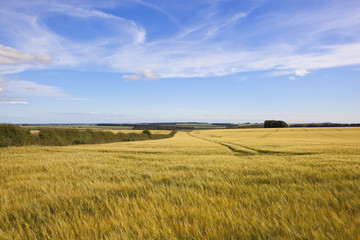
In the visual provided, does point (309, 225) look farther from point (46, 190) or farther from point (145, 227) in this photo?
point (46, 190)

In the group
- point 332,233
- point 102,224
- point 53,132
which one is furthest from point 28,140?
point 332,233

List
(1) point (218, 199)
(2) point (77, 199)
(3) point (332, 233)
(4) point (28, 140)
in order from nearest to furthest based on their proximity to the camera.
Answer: (3) point (332, 233) → (1) point (218, 199) → (2) point (77, 199) → (4) point (28, 140)

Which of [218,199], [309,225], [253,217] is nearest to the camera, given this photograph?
[309,225]

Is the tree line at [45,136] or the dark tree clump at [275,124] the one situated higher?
the dark tree clump at [275,124]

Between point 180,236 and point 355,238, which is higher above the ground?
point 355,238

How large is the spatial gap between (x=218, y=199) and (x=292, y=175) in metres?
2.96

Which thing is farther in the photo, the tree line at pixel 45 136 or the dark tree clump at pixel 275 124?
the dark tree clump at pixel 275 124

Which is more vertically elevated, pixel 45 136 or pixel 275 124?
pixel 275 124

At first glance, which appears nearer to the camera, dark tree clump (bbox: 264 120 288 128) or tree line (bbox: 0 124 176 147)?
tree line (bbox: 0 124 176 147)

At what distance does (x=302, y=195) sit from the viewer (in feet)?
11.1

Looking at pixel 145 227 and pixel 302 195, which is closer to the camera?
pixel 145 227

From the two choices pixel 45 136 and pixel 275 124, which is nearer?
pixel 45 136

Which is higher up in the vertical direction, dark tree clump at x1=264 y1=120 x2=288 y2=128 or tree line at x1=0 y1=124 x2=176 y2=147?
dark tree clump at x1=264 y1=120 x2=288 y2=128

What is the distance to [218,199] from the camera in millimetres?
3252
